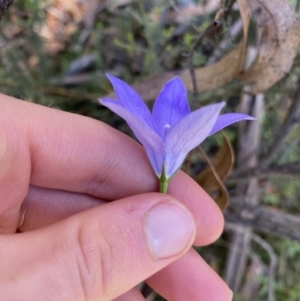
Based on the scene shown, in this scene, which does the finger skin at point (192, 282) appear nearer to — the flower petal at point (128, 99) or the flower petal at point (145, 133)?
the flower petal at point (145, 133)

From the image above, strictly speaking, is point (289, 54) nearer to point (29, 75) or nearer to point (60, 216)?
point (60, 216)

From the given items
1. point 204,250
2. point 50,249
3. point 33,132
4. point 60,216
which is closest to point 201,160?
point 204,250

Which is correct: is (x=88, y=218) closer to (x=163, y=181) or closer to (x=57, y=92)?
(x=163, y=181)

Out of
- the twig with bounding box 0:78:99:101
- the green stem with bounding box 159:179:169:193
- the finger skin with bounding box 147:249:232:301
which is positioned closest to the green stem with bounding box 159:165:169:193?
the green stem with bounding box 159:179:169:193

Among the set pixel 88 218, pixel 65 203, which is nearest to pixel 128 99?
pixel 88 218

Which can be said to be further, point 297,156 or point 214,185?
point 297,156

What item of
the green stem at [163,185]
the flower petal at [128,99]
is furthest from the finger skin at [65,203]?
the flower petal at [128,99]

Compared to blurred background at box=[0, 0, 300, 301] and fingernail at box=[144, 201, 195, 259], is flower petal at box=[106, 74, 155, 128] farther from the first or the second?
blurred background at box=[0, 0, 300, 301]

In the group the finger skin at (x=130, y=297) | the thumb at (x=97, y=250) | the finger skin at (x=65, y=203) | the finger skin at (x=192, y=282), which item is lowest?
the finger skin at (x=130, y=297)
